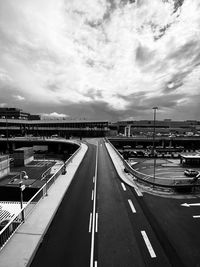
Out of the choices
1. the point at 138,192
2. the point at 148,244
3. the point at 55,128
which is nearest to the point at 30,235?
the point at 148,244

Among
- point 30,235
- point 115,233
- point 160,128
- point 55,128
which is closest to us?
point 30,235

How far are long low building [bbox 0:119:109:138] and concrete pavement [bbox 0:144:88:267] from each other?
306 feet

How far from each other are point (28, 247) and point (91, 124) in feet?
344

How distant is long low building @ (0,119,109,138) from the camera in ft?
362

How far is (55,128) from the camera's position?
11825 cm

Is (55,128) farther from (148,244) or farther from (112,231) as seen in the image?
(148,244)

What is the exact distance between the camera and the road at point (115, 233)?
8688mm

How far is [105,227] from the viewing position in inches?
456

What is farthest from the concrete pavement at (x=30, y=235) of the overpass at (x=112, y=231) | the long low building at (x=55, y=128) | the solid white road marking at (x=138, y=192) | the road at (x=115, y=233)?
the long low building at (x=55, y=128)

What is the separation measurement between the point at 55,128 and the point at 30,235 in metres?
113

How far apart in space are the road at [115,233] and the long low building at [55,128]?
93.0 meters

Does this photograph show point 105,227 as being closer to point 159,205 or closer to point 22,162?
point 159,205

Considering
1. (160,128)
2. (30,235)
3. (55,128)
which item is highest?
(160,128)

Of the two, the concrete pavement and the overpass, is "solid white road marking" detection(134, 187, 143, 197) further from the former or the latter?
the concrete pavement
